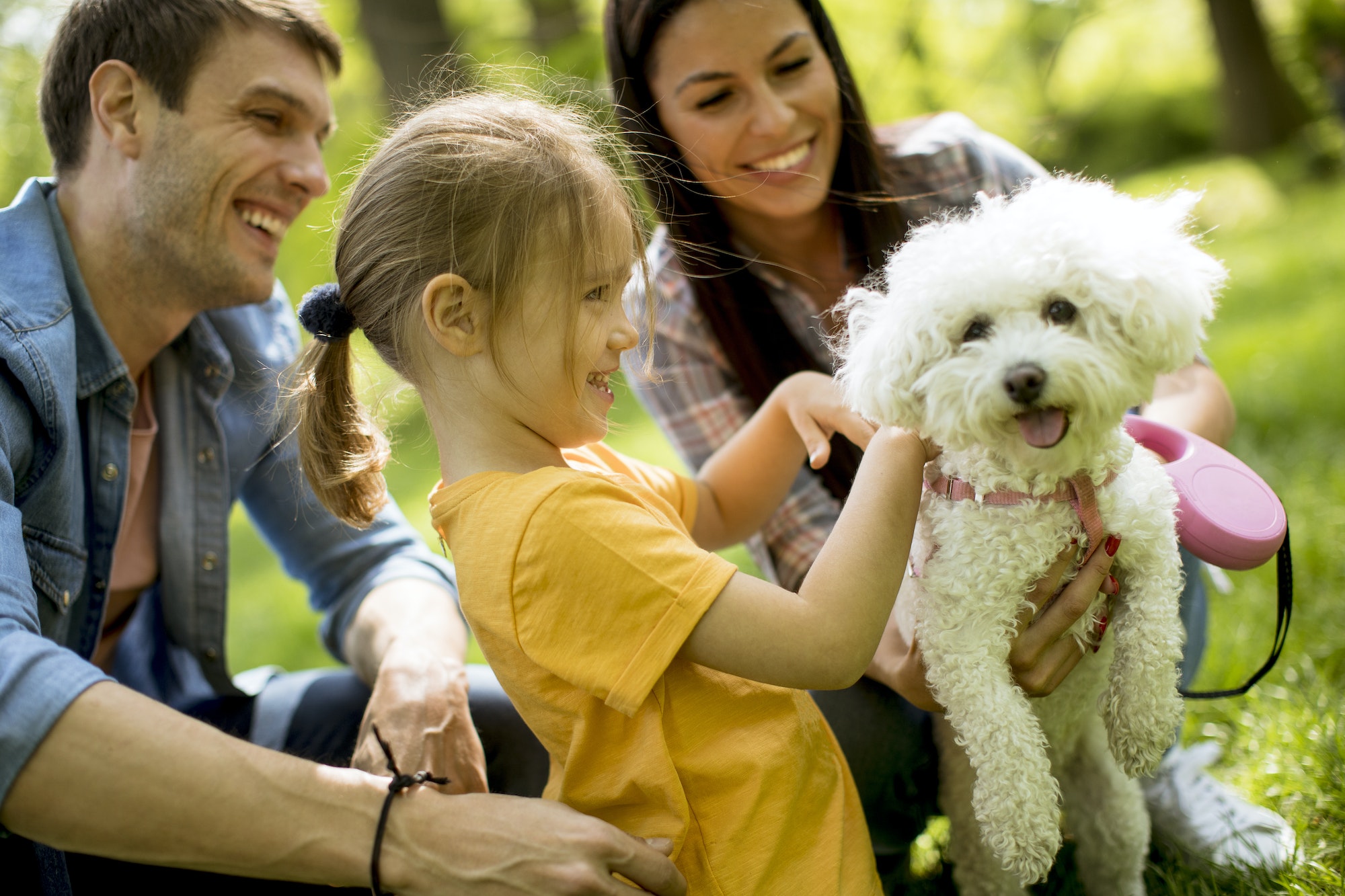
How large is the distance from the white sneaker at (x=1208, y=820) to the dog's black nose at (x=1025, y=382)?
3.26ft

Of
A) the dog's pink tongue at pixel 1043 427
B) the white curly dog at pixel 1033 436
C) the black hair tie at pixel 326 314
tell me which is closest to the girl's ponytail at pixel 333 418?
the black hair tie at pixel 326 314

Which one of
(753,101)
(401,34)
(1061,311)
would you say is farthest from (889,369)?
(401,34)

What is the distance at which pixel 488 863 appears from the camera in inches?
55.6

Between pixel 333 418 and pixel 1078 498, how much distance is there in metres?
1.21

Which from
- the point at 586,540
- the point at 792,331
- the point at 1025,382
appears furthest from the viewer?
the point at 792,331

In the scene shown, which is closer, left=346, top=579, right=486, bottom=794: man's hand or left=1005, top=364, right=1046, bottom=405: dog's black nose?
left=1005, top=364, right=1046, bottom=405: dog's black nose

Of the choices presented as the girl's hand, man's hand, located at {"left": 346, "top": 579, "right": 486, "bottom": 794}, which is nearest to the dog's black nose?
the girl's hand

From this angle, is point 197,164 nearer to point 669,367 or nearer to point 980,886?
point 669,367

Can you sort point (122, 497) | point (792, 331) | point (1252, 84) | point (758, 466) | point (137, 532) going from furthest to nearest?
point (1252, 84), point (792, 331), point (137, 532), point (122, 497), point (758, 466)

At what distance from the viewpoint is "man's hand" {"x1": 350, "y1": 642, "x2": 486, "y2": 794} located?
1772 millimetres

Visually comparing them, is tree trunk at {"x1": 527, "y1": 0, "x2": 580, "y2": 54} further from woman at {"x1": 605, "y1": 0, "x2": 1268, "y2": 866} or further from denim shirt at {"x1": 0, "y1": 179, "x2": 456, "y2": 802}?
denim shirt at {"x1": 0, "y1": 179, "x2": 456, "y2": 802}

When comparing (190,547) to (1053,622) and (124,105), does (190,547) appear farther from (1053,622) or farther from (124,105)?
(1053,622)

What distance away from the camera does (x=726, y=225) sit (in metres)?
2.41

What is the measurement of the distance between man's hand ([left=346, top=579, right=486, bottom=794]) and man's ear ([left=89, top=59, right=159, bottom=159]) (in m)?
1.15
